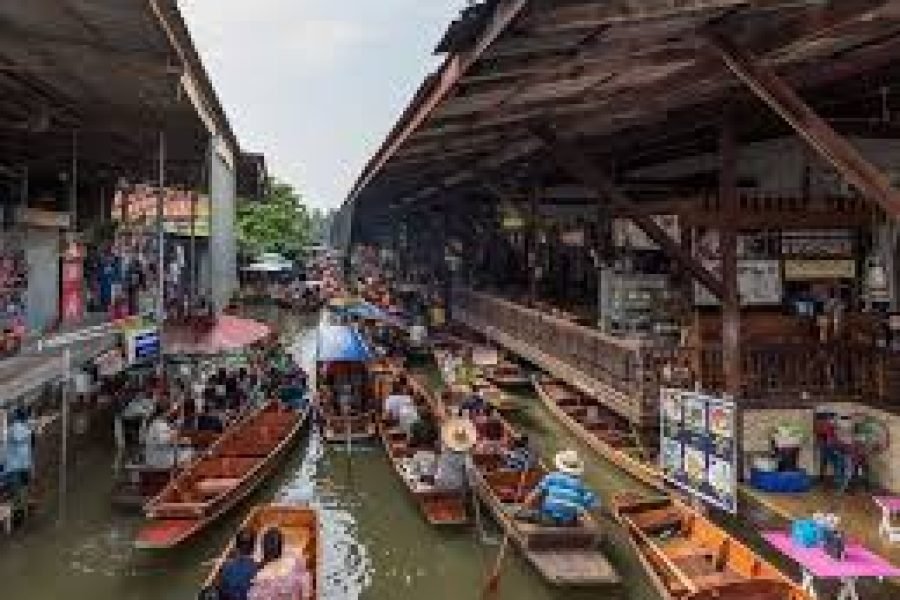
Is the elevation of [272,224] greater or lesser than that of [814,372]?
greater

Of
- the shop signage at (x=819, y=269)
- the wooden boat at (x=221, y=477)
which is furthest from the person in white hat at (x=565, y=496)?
the shop signage at (x=819, y=269)

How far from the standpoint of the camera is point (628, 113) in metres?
14.5

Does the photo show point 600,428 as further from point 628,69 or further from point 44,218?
point 44,218

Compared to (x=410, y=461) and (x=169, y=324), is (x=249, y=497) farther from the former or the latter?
(x=169, y=324)

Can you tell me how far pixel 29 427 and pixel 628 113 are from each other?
1006 centimetres

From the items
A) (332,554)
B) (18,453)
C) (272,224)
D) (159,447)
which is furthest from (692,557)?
(272,224)

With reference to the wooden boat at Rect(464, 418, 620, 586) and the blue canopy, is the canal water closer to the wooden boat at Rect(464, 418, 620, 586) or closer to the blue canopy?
the wooden boat at Rect(464, 418, 620, 586)

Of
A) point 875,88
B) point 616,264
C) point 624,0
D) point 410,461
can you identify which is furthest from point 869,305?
point 624,0

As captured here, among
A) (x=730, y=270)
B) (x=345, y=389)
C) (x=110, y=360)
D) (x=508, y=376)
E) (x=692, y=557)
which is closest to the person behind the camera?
(x=692, y=557)

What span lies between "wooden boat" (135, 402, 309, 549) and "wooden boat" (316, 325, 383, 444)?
→ 64 cm

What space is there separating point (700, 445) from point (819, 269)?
3.39 metres

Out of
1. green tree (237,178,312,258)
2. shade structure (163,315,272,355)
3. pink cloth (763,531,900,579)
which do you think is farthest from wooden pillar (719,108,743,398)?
green tree (237,178,312,258)

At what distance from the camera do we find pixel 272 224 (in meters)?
66.4

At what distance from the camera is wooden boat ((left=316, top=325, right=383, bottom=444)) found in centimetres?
1994
